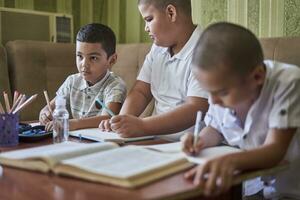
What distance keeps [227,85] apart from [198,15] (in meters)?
1.80

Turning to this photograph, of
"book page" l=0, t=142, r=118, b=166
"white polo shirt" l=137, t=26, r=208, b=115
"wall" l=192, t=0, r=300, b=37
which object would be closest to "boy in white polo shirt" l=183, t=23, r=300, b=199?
"book page" l=0, t=142, r=118, b=166

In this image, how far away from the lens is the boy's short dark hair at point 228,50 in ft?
2.94

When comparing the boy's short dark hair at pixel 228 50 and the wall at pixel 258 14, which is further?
the wall at pixel 258 14

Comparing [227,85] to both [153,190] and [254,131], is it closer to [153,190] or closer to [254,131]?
[254,131]

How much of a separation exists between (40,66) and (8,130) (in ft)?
5.00

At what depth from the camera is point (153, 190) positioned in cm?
74

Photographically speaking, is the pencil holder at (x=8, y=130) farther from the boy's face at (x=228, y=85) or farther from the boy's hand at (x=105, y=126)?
the boy's face at (x=228, y=85)

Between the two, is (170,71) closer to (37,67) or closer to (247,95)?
(247,95)

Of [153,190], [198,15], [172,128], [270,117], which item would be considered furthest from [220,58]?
[198,15]

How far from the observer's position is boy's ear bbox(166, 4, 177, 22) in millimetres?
1584

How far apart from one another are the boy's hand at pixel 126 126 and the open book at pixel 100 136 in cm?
2

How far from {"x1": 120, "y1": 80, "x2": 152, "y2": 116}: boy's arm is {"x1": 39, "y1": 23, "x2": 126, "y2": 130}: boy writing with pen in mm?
36

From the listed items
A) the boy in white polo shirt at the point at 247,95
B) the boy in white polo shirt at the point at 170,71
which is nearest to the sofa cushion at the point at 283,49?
the boy in white polo shirt at the point at 170,71

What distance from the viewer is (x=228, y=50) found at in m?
0.90
